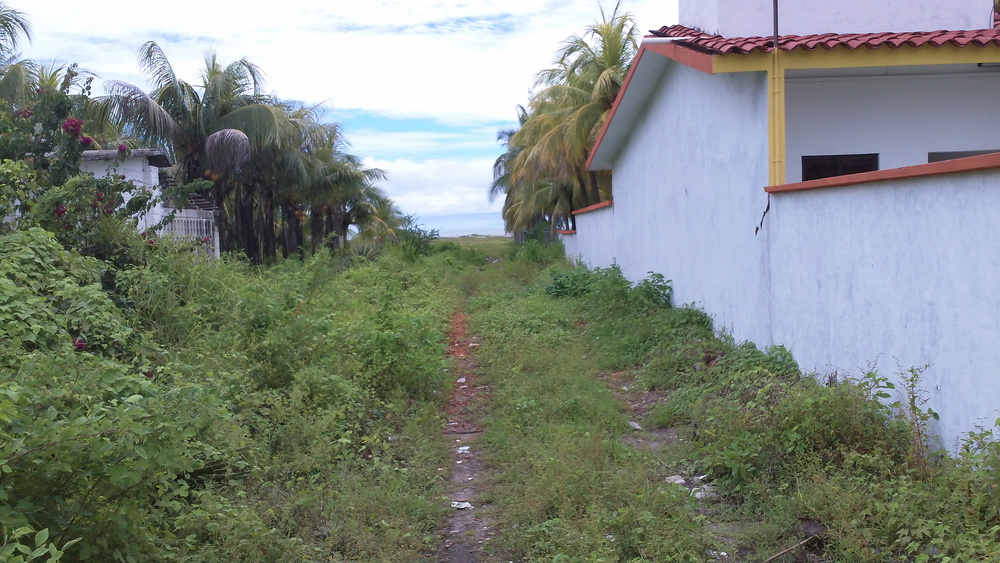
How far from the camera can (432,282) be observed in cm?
1891

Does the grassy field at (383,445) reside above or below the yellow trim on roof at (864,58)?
below

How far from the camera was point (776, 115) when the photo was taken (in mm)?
7270

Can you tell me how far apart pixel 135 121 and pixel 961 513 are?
19.4m

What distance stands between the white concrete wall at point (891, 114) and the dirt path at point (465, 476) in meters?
4.69

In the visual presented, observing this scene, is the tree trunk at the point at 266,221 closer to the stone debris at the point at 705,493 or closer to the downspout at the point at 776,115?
the downspout at the point at 776,115

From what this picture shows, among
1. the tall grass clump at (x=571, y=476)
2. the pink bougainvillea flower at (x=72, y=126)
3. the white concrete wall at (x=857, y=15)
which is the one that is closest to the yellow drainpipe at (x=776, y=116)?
the white concrete wall at (x=857, y=15)

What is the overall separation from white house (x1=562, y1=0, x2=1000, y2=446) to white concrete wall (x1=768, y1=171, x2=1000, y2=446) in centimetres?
1

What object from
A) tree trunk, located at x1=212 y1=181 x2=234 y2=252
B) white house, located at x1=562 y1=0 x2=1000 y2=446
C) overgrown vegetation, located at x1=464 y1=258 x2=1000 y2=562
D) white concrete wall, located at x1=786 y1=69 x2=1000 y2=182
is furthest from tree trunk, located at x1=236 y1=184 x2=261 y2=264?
white concrete wall, located at x1=786 y1=69 x2=1000 y2=182

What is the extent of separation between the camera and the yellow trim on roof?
728cm

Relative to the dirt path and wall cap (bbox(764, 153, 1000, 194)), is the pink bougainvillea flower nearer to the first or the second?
the dirt path

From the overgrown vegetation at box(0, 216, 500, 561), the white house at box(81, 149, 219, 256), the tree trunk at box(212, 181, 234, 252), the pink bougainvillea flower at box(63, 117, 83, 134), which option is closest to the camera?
the overgrown vegetation at box(0, 216, 500, 561)

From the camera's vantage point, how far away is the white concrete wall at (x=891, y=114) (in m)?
9.07

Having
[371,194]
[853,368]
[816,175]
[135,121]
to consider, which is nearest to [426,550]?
[853,368]

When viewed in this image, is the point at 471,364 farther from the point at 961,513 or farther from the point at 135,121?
the point at 135,121
